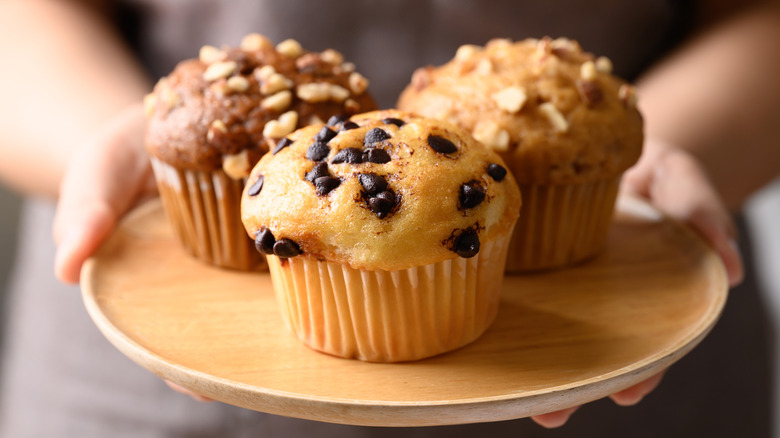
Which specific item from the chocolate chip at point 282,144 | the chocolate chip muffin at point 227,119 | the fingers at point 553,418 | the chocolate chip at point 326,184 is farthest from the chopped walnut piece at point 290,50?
the fingers at point 553,418

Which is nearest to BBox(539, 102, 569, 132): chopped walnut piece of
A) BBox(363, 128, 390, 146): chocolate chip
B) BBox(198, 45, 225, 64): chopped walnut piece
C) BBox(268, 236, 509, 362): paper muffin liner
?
BBox(268, 236, 509, 362): paper muffin liner

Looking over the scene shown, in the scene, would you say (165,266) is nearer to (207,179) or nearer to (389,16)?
(207,179)

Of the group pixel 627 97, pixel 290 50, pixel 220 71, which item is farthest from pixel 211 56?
pixel 627 97

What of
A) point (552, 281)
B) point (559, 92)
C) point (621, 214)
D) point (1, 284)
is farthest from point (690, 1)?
point (1, 284)

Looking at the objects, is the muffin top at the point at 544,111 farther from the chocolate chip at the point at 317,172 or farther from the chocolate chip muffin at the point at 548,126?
the chocolate chip at the point at 317,172

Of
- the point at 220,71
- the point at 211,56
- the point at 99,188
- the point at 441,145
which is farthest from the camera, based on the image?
the point at 99,188

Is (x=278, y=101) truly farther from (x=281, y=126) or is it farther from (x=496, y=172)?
(x=496, y=172)
